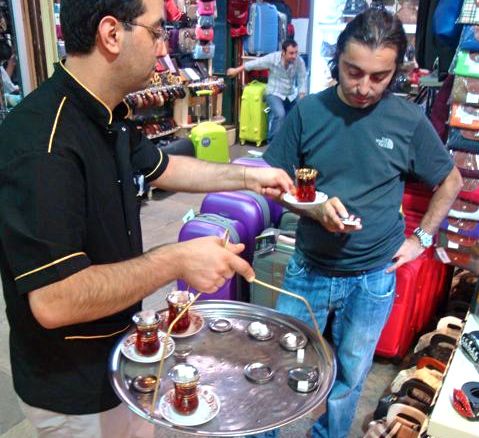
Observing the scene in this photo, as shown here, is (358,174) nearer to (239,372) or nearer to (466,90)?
(239,372)

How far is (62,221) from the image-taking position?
1128mm

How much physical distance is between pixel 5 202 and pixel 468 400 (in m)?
1.21

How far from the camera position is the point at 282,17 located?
329 inches

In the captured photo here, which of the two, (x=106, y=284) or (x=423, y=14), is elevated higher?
(x=423, y=14)

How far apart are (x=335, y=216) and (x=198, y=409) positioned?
0.84 metres

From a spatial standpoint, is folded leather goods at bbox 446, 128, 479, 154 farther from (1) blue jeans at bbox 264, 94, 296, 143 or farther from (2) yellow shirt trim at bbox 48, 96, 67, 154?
(1) blue jeans at bbox 264, 94, 296, 143

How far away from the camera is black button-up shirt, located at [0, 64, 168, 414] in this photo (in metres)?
1.11

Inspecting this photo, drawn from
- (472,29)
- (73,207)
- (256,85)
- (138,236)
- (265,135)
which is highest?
(472,29)

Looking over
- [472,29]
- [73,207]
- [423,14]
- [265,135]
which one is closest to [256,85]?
[265,135]

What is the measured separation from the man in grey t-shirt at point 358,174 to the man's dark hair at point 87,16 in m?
0.88

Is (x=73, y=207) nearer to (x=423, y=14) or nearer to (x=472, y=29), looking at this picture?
(x=472, y=29)

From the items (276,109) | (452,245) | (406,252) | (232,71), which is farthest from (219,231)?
(232,71)

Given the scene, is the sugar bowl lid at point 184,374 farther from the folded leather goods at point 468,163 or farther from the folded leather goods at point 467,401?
the folded leather goods at point 468,163

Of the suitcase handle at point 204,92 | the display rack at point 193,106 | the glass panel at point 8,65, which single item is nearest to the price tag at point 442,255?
the glass panel at point 8,65
